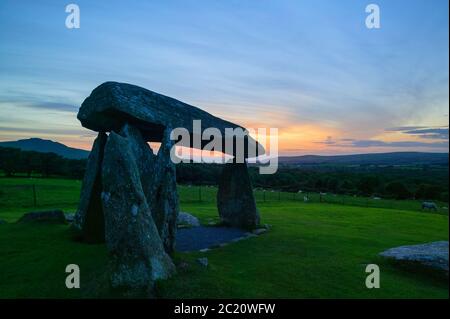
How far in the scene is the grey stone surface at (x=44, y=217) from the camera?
50.0ft

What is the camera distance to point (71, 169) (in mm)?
55125

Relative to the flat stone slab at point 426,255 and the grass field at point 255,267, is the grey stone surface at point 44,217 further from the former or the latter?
the flat stone slab at point 426,255

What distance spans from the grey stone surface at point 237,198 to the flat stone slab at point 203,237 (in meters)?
0.65

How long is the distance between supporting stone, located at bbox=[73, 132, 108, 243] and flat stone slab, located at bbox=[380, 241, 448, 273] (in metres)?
9.85

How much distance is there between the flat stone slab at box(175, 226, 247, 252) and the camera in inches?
540

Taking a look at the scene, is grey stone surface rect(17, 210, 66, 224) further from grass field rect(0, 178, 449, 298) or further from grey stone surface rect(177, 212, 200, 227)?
grey stone surface rect(177, 212, 200, 227)

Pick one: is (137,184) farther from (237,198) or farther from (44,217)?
(237,198)

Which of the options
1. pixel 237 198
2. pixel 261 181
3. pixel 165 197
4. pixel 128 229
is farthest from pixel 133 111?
pixel 261 181

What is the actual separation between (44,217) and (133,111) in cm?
790

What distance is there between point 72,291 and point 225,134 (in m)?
8.75

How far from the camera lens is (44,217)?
51.4 ft

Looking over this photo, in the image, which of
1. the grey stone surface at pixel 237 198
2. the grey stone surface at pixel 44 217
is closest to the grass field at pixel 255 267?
the grey stone surface at pixel 44 217
